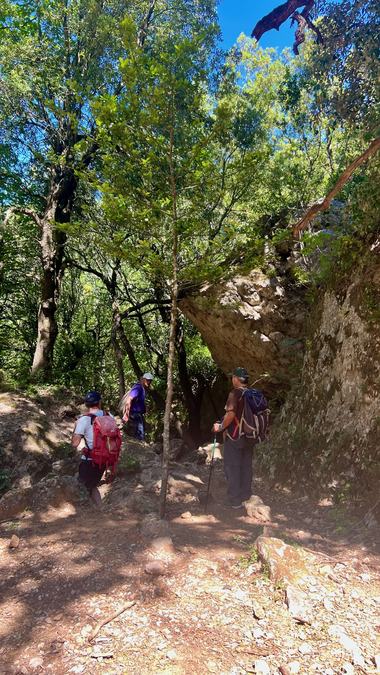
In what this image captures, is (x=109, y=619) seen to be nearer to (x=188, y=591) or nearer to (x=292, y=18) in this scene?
(x=188, y=591)

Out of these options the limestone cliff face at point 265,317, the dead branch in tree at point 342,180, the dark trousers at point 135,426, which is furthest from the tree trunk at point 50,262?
the dead branch in tree at point 342,180

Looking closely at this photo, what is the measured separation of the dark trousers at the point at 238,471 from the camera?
6004mm

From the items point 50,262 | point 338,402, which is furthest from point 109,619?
point 50,262

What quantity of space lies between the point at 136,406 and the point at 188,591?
18.7ft

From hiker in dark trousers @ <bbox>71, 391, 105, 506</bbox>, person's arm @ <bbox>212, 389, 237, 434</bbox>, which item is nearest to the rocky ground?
hiker in dark trousers @ <bbox>71, 391, 105, 506</bbox>

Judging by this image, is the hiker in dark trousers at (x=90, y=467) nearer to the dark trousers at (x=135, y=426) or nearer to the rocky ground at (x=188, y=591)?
the rocky ground at (x=188, y=591)

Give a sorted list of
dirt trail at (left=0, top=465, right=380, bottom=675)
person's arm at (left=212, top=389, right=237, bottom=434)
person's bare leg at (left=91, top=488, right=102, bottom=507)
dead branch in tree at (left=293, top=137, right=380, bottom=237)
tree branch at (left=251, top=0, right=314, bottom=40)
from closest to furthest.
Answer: dirt trail at (left=0, top=465, right=380, bottom=675)
dead branch in tree at (left=293, top=137, right=380, bottom=237)
person's arm at (left=212, top=389, right=237, bottom=434)
person's bare leg at (left=91, top=488, right=102, bottom=507)
tree branch at (left=251, top=0, right=314, bottom=40)

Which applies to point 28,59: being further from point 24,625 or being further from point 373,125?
point 24,625

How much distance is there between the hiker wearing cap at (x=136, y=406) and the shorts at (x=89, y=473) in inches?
111

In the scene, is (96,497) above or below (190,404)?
below

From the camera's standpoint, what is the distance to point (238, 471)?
6.04 m

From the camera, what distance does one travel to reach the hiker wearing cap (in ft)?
28.9

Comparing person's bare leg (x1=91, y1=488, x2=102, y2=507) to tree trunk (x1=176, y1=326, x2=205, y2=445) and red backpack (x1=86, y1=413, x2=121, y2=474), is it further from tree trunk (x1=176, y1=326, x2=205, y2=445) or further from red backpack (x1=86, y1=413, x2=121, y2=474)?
tree trunk (x1=176, y1=326, x2=205, y2=445)

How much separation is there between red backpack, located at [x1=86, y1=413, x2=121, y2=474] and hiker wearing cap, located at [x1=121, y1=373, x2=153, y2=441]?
9.42 feet
